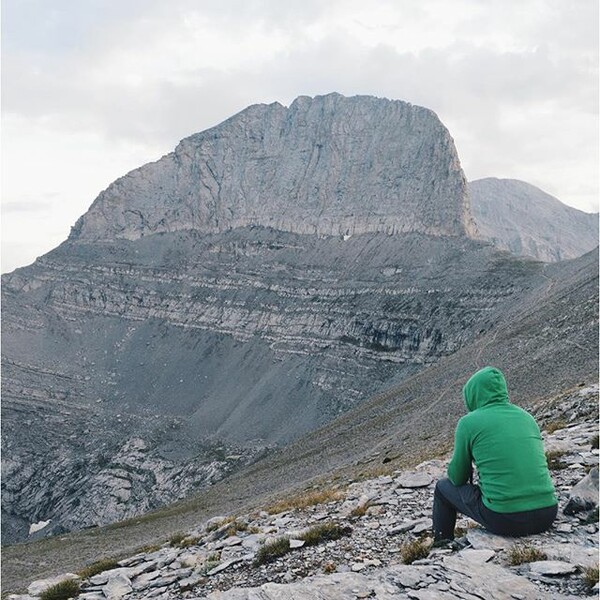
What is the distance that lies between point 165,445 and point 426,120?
106m

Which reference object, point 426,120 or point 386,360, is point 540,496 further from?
point 426,120

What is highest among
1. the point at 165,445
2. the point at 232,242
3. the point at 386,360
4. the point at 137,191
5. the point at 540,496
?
the point at 137,191

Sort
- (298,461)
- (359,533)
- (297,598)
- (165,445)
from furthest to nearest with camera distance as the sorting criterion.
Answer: (165,445)
(298,461)
(359,533)
(297,598)

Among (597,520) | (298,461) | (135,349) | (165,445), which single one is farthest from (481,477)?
(135,349)

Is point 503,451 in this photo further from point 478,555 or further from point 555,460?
point 555,460

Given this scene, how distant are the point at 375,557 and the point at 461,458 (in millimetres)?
2193

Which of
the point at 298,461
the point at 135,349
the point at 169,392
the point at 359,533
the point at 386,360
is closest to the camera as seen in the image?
the point at 359,533

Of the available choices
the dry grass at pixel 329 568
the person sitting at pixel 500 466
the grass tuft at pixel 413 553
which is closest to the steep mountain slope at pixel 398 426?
the dry grass at pixel 329 568

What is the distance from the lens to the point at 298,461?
55.6m

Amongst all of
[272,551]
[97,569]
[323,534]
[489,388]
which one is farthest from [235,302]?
[489,388]

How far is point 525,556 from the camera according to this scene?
23.5 feet

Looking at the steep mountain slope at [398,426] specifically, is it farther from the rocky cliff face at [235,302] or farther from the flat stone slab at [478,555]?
the rocky cliff face at [235,302]

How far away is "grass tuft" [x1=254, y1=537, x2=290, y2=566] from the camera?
9.79 meters

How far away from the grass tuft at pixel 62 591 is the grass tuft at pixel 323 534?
488 centimetres
